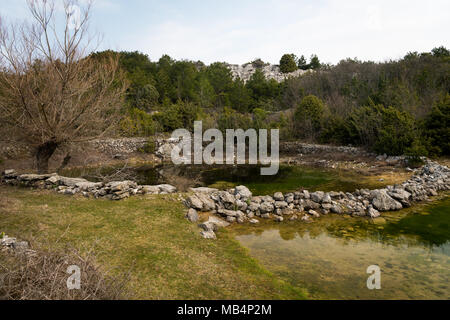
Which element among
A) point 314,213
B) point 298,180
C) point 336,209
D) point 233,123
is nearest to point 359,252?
point 314,213

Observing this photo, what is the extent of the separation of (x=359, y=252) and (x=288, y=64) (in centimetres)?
5810

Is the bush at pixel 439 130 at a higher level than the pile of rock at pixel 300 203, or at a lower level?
higher

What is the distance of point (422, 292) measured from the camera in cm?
414

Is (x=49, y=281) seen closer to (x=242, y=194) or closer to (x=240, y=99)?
(x=242, y=194)

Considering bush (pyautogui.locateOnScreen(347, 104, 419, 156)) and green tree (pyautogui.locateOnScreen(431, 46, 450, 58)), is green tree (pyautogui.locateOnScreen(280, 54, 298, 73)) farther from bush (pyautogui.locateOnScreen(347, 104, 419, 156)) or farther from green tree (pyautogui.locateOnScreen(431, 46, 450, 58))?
bush (pyautogui.locateOnScreen(347, 104, 419, 156))

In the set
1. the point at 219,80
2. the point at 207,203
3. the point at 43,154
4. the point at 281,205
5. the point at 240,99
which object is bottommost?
the point at 281,205

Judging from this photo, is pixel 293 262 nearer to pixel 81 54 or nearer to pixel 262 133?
pixel 81 54

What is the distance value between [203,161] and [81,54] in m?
12.0

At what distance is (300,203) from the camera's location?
27.8ft

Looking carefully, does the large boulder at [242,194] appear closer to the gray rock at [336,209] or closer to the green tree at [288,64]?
the gray rock at [336,209]

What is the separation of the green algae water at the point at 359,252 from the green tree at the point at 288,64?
54.4 m

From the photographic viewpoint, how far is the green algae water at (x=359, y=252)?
430 cm

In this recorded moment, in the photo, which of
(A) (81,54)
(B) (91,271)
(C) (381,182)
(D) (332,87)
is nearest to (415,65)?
(D) (332,87)

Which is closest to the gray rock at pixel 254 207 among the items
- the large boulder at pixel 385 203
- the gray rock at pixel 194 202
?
the gray rock at pixel 194 202
